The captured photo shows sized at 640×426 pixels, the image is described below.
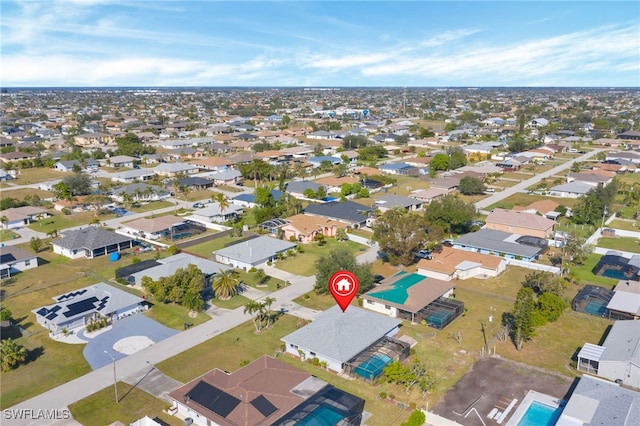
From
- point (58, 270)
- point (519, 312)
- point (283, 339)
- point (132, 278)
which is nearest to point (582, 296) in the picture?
point (519, 312)

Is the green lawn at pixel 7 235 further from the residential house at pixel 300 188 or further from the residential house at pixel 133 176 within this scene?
the residential house at pixel 300 188

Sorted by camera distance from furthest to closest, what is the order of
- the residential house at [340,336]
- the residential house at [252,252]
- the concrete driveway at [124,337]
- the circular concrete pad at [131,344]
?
the residential house at [252,252]
the circular concrete pad at [131,344]
the concrete driveway at [124,337]
the residential house at [340,336]

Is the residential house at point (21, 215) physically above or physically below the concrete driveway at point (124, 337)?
above

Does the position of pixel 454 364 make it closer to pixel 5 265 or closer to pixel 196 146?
pixel 5 265

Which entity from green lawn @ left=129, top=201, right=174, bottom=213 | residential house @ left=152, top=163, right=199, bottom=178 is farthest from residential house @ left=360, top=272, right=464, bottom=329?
residential house @ left=152, top=163, right=199, bottom=178

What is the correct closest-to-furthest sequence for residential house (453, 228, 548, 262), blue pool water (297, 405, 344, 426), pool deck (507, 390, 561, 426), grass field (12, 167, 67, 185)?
blue pool water (297, 405, 344, 426), pool deck (507, 390, 561, 426), residential house (453, 228, 548, 262), grass field (12, 167, 67, 185)

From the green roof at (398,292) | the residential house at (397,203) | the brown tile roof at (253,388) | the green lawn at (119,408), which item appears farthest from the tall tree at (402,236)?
the green lawn at (119,408)

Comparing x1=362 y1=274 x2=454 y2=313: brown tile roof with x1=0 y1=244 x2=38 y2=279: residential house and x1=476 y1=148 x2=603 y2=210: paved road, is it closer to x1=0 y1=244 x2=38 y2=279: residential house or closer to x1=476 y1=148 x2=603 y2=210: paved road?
x1=476 y1=148 x2=603 y2=210: paved road
